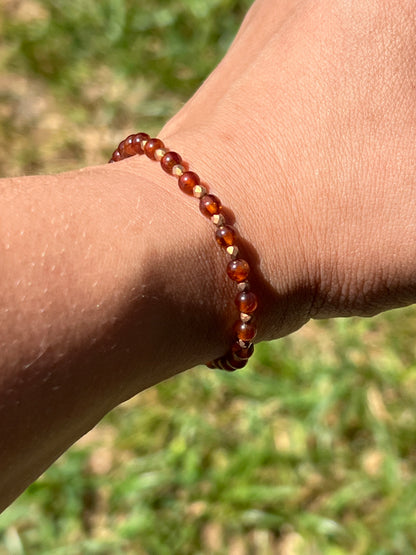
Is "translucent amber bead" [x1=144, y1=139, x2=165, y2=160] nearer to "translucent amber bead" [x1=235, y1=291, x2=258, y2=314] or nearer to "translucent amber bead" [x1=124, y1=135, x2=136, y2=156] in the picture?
"translucent amber bead" [x1=124, y1=135, x2=136, y2=156]

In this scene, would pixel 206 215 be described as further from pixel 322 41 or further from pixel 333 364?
pixel 333 364

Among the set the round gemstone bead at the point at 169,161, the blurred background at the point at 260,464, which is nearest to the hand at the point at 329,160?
the round gemstone bead at the point at 169,161

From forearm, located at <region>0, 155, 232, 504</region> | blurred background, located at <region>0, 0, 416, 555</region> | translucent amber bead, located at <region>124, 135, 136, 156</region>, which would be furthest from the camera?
blurred background, located at <region>0, 0, 416, 555</region>

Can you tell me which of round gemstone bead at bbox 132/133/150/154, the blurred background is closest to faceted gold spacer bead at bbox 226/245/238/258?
round gemstone bead at bbox 132/133/150/154

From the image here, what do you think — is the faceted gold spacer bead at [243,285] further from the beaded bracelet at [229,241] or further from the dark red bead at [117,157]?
the dark red bead at [117,157]

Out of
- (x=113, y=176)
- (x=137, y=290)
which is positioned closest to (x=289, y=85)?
(x=113, y=176)

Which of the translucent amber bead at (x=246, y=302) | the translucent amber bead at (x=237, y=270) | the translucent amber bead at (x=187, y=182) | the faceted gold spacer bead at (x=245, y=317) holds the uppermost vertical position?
the translucent amber bead at (x=187, y=182)

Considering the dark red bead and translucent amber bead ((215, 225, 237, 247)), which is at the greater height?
the dark red bead
